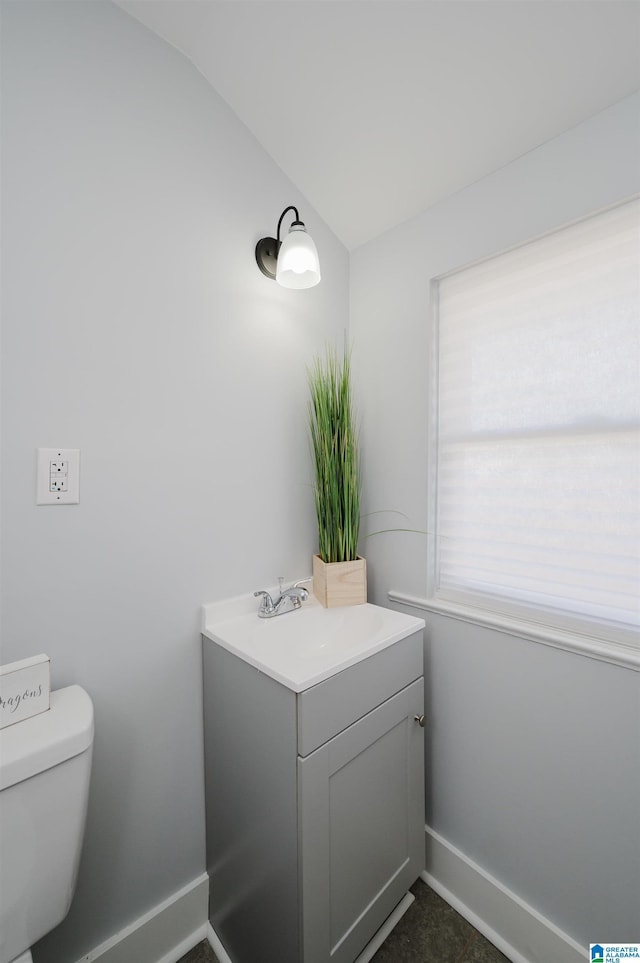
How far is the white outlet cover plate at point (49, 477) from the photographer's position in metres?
0.87

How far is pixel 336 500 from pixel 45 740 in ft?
3.23

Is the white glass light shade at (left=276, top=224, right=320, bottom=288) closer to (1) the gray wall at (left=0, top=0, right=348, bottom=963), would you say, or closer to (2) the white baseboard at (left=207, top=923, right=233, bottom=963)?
(1) the gray wall at (left=0, top=0, right=348, bottom=963)

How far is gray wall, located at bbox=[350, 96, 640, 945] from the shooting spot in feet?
3.13

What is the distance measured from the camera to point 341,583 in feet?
4.52

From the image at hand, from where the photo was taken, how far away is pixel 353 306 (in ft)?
5.36

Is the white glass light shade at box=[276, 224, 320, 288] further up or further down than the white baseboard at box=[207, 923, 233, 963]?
further up

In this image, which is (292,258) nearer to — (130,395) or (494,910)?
(130,395)

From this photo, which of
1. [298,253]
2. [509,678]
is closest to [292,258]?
[298,253]

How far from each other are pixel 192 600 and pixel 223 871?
76 cm

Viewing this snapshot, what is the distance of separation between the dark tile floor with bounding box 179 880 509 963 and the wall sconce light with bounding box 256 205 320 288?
1.99m

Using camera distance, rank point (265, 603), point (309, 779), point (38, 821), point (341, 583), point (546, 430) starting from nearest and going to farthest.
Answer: point (38, 821) < point (309, 779) < point (546, 430) < point (265, 603) < point (341, 583)

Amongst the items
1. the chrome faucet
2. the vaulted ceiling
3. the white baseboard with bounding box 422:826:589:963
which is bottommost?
the white baseboard with bounding box 422:826:589:963

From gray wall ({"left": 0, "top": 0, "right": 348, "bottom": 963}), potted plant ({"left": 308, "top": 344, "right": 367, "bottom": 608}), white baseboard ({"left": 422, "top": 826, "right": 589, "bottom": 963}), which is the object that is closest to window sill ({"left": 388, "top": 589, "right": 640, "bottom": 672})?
potted plant ({"left": 308, "top": 344, "right": 367, "bottom": 608})

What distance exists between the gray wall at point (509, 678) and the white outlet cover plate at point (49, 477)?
101 cm
